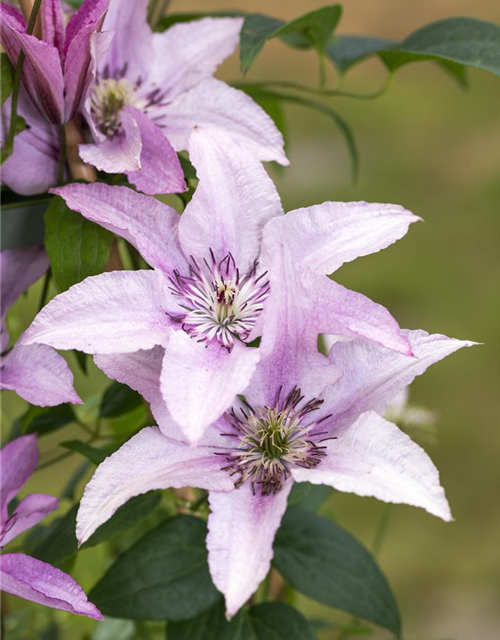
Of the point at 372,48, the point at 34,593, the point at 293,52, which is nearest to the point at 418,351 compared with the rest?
the point at 34,593

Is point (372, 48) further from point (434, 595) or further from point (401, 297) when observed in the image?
point (401, 297)

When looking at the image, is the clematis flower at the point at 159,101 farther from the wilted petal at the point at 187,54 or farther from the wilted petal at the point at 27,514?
the wilted petal at the point at 27,514

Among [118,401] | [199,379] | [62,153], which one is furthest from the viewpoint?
[118,401]

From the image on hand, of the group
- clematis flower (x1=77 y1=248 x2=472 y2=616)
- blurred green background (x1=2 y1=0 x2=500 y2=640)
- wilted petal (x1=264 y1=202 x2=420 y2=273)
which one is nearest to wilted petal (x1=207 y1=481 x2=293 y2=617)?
clematis flower (x1=77 y1=248 x2=472 y2=616)

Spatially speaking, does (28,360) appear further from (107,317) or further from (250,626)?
(250,626)

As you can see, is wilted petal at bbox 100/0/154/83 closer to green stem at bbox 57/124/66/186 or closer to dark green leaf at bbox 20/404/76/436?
green stem at bbox 57/124/66/186

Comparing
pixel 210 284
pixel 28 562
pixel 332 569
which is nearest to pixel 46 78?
pixel 210 284

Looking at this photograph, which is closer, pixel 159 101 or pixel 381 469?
pixel 381 469

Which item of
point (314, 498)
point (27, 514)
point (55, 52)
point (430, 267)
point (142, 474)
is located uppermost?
point (55, 52)
